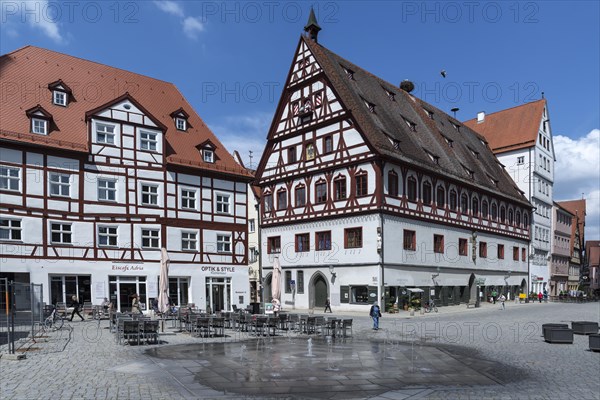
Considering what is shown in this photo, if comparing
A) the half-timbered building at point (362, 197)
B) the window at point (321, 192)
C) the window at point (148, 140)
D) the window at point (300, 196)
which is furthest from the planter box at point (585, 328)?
the window at point (148, 140)

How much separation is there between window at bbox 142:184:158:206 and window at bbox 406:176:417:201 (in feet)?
60.2

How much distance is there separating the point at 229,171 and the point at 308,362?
2363 centimetres

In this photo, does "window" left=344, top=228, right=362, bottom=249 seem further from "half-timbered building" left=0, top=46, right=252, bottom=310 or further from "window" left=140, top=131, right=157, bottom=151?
"window" left=140, top=131, right=157, bottom=151

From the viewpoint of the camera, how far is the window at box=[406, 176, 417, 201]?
1602 inches

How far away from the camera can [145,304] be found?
3231cm

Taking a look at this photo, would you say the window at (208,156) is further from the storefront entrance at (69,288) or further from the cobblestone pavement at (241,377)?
the cobblestone pavement at (241,377)

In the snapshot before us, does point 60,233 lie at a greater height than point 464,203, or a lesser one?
lesser

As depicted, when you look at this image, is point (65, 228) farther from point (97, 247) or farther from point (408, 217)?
point (408, 217)

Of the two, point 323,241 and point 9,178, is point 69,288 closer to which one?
point 9,178

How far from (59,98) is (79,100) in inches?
55.3

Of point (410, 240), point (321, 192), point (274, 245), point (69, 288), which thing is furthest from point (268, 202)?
point (69, 288)

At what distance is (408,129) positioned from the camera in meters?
45.5

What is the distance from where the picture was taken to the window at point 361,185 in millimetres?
38822

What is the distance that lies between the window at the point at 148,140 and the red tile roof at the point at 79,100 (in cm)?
116
